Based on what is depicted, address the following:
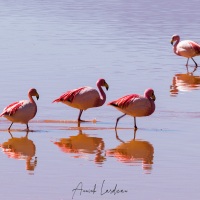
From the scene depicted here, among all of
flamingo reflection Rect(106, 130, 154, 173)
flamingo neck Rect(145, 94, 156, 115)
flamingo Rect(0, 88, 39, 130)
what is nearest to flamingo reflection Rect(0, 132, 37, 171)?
flamingo Rect(0, 88, 39, 130)

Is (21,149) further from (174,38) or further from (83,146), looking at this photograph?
(174,38)

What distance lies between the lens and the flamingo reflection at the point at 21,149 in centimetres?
1195

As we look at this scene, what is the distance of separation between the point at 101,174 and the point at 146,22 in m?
21.6

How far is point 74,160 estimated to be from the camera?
39.5 ft

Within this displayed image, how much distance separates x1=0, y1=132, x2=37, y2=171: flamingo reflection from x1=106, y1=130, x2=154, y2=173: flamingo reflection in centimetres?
118

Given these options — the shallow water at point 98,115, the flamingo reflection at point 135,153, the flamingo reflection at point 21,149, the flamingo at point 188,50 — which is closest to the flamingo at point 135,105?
the shallow water at point 98,115

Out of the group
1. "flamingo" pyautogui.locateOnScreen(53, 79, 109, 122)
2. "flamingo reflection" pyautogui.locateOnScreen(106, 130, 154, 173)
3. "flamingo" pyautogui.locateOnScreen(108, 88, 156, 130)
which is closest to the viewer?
"flamingo reflection" pyautogui.locateOnScreen(106, 130, 154, 173)

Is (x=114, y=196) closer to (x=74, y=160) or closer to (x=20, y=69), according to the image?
(x=74, y=160)

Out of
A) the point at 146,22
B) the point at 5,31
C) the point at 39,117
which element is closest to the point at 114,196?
the point at 39,117

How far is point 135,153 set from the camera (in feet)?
42.1

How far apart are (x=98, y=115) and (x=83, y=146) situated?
2.76 meters

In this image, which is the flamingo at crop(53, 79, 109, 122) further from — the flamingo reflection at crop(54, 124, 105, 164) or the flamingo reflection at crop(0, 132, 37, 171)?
the flamingo reflection at crop(0, 132, 37, 171)

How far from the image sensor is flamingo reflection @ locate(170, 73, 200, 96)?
1903cm

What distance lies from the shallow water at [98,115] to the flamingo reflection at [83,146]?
0.02 m
